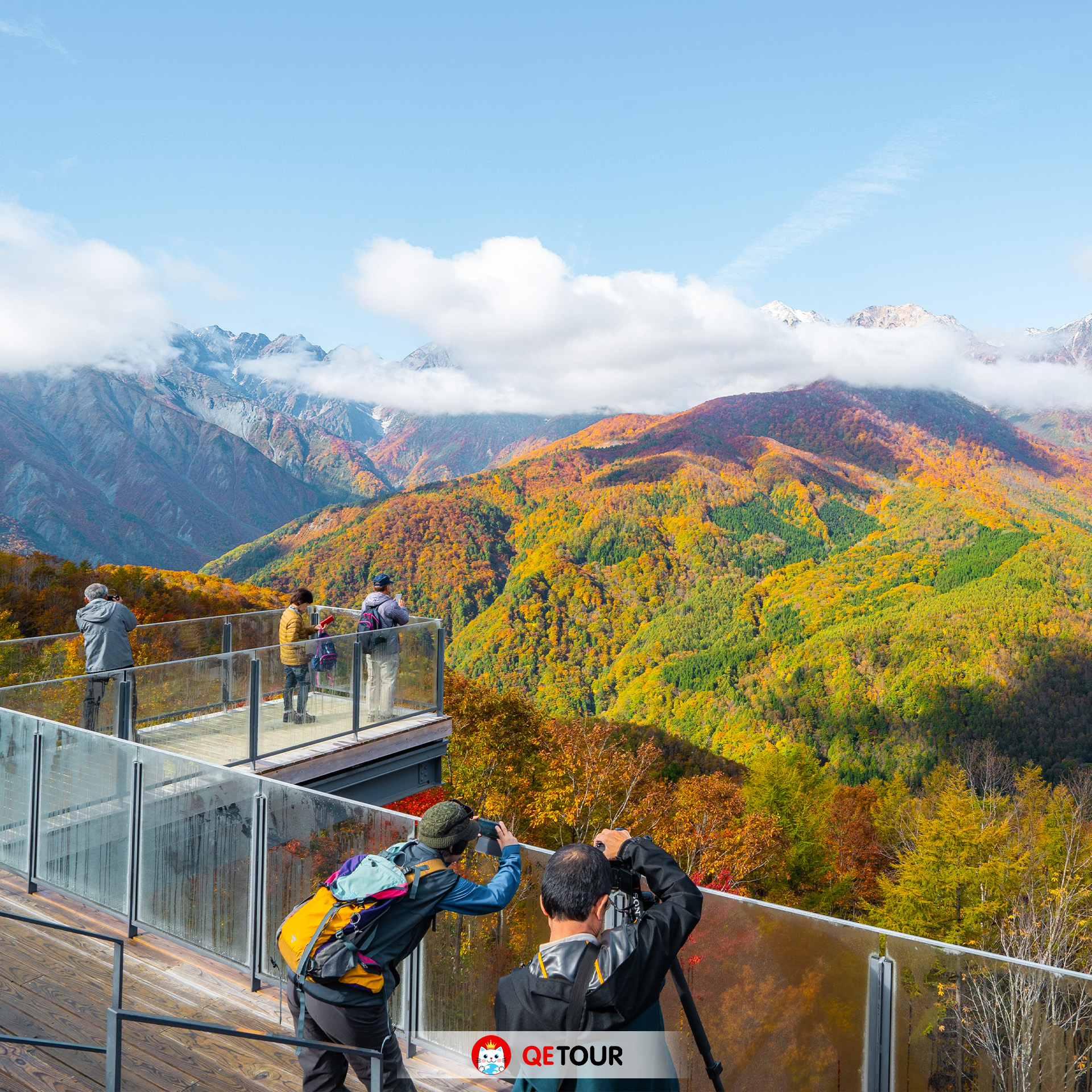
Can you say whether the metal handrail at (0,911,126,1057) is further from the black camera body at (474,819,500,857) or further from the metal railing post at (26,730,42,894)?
the metal railing post at (26,730,42,894)

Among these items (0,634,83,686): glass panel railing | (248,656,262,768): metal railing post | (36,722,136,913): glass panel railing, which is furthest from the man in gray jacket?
(36,722,136,913): glass panel railing

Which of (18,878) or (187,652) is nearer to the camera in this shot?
(18,878)

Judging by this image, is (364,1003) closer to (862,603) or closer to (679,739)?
(679,739)

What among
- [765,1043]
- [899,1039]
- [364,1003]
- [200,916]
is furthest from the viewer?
[200,916]

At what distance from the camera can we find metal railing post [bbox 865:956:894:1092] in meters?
3.25

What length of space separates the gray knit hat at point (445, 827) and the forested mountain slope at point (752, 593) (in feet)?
308

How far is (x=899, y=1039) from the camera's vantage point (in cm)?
329

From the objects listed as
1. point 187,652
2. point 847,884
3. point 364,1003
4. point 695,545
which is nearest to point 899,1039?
point 364,1003

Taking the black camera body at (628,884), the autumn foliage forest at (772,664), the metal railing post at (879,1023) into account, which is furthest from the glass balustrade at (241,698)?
the autumn foliage forest at (772,664)

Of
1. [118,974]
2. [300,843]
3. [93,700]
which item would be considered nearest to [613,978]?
[118,974]

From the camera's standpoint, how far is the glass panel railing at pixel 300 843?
4.84 m

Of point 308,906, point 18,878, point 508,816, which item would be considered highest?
point 308,906

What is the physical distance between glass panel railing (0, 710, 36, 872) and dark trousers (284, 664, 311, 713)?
2936 millimetres

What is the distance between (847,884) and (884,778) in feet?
142
